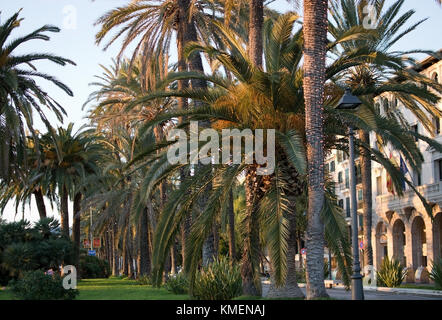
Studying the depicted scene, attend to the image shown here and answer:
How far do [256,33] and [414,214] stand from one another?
29626 millimetres

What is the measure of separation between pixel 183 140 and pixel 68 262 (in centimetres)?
2058

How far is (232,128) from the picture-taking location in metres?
18.6

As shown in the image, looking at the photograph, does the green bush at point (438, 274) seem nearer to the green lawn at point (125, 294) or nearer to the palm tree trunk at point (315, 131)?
the green lawn at point (125, 294)

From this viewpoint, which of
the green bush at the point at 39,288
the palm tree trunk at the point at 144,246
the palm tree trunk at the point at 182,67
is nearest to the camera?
the green bush at the point at 39,288

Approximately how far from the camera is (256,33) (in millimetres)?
22516

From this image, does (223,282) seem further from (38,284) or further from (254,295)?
(38,284)

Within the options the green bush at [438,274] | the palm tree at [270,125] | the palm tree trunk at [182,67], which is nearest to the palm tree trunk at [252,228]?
the palm tree at [270,125]

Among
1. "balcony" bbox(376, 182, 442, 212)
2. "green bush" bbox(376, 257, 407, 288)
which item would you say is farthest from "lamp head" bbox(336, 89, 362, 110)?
"balcony" bbox(376, 182, 442, 212)

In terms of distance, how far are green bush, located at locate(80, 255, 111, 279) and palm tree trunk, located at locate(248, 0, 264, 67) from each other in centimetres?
4112

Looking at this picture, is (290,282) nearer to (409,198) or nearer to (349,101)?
(349,101)

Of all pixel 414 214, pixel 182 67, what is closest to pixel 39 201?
pixel 182 67

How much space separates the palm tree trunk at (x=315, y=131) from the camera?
16.8m

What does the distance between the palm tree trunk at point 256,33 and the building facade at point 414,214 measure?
57.7ft
